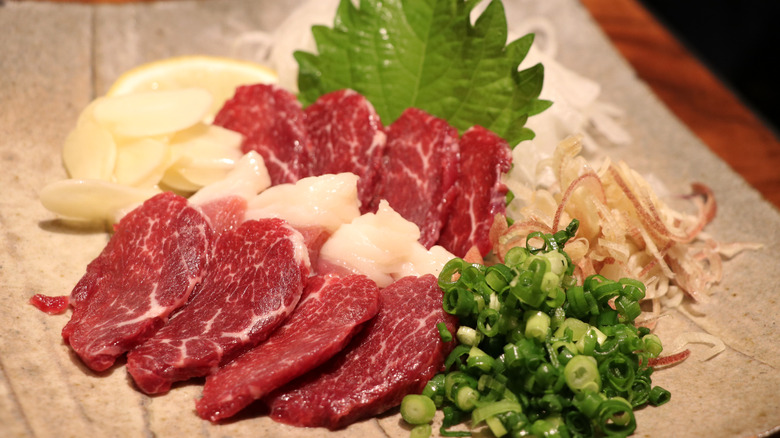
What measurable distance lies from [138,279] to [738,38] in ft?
25.1

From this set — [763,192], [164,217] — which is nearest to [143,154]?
[164,217]

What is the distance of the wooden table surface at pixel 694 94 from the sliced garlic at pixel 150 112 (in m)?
3.62

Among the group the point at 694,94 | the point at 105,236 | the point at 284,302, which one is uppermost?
the point at 694,94

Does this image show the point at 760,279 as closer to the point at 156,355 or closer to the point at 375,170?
the point at 375,170

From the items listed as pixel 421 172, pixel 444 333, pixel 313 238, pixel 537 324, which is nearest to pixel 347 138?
pixel 421 172

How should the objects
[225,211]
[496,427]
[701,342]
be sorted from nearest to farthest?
[496,427]
[701,342]
[225,211]

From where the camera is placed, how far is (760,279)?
347 centimetres

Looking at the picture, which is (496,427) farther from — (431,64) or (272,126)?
(431,64)

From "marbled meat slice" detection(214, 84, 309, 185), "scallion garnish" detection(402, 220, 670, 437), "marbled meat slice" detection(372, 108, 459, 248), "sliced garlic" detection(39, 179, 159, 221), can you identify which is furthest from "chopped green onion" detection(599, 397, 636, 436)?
"sliced garlic" detection(39, 179, 159, 221)

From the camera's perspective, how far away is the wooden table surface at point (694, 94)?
15.1 ft

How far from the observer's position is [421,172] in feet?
11.5

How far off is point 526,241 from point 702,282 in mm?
1181

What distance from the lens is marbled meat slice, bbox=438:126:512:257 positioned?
3287 mm

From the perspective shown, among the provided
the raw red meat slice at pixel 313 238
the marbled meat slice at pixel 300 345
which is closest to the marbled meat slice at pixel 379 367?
the marbled meat slice at pixel 300 345
